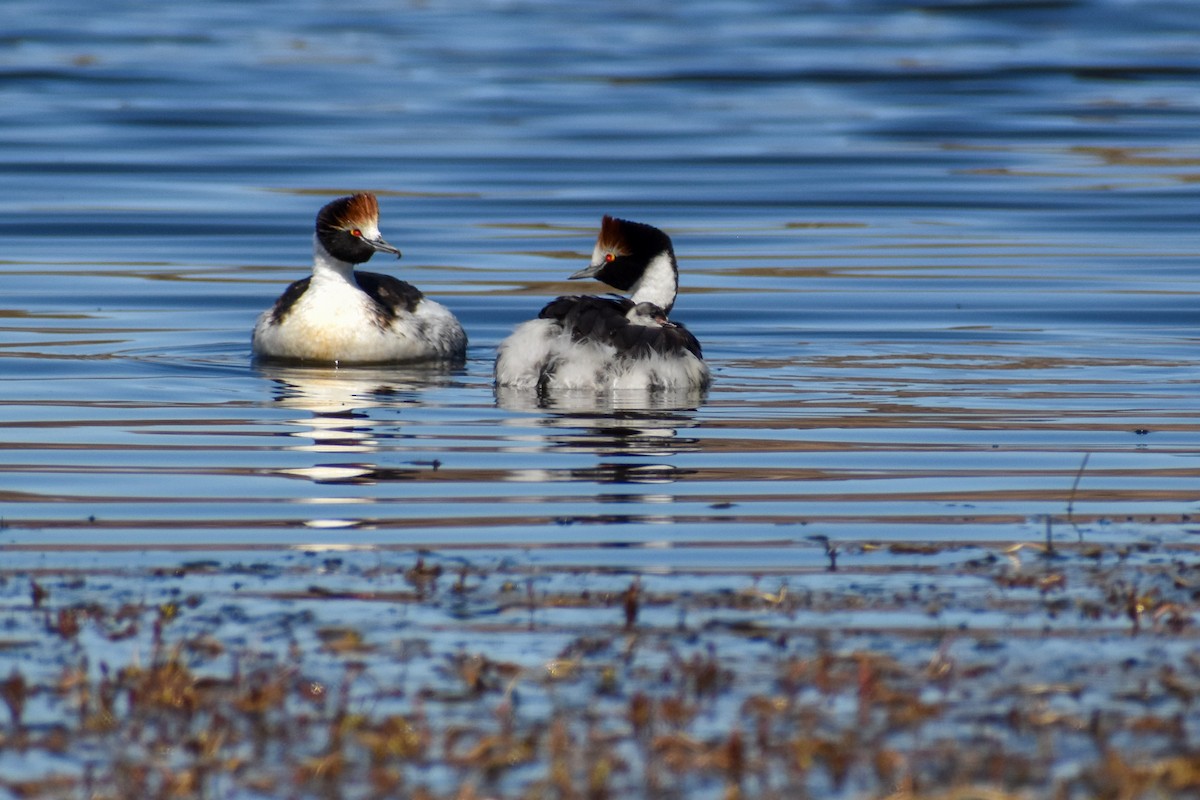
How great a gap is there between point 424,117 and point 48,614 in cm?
2099

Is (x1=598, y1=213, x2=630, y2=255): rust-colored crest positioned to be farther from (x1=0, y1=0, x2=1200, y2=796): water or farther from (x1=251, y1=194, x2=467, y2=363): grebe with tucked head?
(x1=251, y1=194, x2=467, y2=363): grebe with tucked head

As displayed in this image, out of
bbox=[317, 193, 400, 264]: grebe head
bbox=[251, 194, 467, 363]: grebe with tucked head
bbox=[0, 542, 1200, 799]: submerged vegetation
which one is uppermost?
bbox=[317, 193, 400, 264]: grebe head

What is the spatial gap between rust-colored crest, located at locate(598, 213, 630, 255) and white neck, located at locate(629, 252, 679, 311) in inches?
6.6

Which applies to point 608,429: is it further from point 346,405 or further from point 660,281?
point 660,281

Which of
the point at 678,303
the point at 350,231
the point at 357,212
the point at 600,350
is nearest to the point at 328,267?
the point at 350,231

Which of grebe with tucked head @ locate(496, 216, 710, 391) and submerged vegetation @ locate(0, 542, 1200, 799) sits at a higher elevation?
grebe with tucked head @ locate(496, 216, 710, 391)

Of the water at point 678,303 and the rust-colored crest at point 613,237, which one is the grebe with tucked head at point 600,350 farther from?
the rust-colored crest at point 613,237

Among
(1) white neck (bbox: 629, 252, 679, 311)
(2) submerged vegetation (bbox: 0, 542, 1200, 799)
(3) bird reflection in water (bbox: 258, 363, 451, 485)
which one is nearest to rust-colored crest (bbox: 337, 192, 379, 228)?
(3) bird reflection in water (bbox: 258, 363, 451, 485)

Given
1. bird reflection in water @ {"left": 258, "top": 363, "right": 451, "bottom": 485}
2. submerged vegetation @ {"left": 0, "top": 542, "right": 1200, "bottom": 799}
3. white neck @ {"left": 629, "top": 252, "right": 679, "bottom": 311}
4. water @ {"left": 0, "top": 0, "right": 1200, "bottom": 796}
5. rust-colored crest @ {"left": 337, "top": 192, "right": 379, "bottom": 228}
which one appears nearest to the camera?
submerged vegetation @ {"left": 0, "top": 542, "right": 1200, "bottom": 799}

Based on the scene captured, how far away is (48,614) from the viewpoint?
607 centimetres

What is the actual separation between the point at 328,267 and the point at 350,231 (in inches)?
9.7

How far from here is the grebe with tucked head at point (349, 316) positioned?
12.6 meters

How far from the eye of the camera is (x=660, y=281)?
1179 centimetres

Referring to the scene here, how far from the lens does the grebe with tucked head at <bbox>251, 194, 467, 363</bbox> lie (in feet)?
41.3
